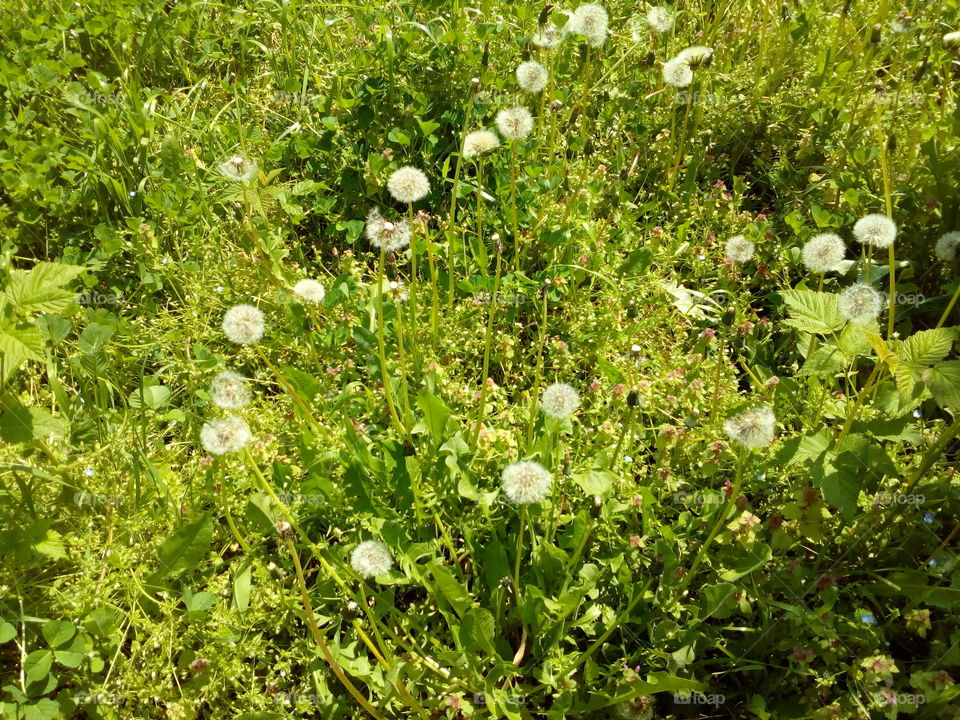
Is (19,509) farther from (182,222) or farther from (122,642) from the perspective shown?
(182,222)

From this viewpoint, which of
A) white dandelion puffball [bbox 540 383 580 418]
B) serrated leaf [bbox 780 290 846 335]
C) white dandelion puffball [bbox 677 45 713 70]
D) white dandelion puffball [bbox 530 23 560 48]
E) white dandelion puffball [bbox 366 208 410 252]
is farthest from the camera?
white dandelion puffball [bbox 677 45 713 70]

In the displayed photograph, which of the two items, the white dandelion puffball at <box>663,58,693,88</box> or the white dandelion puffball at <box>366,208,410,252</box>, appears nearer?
the white dandelion puffball at <box>366,208,410,252</box>

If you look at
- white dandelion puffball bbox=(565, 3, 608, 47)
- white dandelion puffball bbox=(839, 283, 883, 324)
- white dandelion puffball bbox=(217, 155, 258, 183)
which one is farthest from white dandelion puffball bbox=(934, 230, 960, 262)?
white dandelion puffball bbox=(217, 155, 258, 183)

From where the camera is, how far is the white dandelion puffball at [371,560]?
5.39ft

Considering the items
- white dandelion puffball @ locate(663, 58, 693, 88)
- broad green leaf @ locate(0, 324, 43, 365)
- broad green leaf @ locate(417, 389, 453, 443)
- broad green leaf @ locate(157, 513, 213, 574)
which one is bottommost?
broad green leaf @ locate(157, 513, 213, 574)

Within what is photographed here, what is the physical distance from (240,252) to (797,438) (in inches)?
81.1

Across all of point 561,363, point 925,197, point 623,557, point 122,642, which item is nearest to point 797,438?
→ point 623,557

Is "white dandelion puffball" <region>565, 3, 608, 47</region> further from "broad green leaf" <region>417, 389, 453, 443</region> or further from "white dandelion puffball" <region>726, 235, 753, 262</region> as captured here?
"broad green leaf" <region>417, 389, 453, 443</region>

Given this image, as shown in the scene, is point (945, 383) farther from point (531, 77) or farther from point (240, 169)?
point (240, 169)

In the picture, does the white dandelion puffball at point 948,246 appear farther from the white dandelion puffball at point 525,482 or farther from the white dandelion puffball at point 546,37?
the white dandelion puffball at point 525,482

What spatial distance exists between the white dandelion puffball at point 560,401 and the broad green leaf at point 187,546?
36.9 inches

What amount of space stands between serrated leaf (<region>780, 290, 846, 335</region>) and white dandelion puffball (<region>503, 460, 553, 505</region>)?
962 millimetres

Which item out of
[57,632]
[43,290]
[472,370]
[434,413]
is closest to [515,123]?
[472,370]

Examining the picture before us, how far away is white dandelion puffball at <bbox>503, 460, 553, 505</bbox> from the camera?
5.30ft
